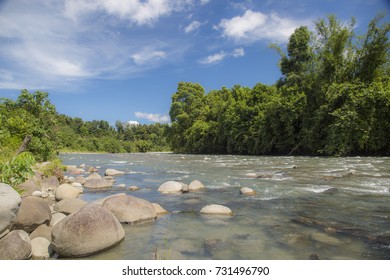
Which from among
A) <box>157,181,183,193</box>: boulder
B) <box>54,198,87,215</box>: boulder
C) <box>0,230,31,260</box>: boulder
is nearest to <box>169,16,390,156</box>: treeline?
<box>157,181,183,193</box>: boulder

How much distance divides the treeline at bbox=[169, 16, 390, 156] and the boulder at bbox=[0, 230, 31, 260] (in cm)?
2281

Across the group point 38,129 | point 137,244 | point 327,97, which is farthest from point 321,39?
point 137,244

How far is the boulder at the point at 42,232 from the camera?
15.8ft

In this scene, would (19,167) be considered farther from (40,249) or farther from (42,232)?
(40,249)

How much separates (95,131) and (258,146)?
75.1 metres

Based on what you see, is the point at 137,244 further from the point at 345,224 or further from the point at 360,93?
the point at 360,93

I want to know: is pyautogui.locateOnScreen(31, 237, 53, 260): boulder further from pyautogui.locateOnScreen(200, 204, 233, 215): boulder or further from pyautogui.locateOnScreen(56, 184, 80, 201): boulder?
pyautogui.locateOnScreen(56, 184, 80, 201): boulder

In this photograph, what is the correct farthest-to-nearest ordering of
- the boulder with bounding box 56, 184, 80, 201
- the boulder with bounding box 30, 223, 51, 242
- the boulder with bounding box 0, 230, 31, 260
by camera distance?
the boulder with bounding box 56, 184, 80, 201, the boulder with bounding box 30, 223, 51, 242, the boulder with bounding box 0, 230, 31, 260

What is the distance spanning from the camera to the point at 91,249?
4.29 meters

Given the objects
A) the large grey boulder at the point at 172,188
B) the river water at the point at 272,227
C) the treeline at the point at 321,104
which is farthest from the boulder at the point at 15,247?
the treeline at the point at 321,104

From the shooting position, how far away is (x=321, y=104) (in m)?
26.5

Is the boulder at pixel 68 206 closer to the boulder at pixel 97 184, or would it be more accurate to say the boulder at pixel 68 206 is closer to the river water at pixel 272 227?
the river water at pixel 272 227

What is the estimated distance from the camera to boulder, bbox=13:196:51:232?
4992mm
